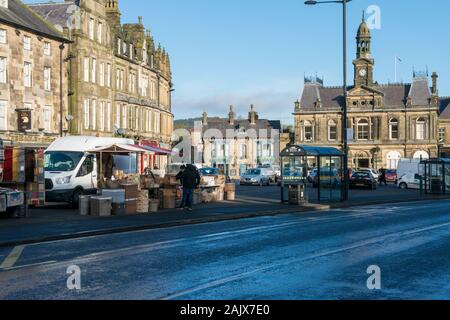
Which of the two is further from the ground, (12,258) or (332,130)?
(332,130)

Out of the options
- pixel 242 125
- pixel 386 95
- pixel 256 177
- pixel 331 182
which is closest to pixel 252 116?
pixel 242 125

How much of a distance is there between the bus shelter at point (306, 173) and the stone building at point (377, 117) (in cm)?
7014

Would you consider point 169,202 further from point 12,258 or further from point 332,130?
point 332,130

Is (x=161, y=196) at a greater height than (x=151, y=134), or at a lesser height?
lesser

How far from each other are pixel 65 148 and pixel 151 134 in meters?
36.8

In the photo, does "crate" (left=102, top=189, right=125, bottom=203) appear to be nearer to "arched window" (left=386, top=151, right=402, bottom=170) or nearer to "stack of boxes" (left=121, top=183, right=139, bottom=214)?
"stack of boxes" (left=121, top=183, right=139, bottom=214)

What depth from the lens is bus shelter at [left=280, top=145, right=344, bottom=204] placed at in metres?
29.0

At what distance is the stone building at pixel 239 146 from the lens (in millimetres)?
105812

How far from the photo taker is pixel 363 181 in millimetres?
51812

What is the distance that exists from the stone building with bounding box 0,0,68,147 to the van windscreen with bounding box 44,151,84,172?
1368 cm

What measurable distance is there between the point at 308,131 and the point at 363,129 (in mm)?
8956

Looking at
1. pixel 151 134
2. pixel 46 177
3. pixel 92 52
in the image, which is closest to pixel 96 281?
pixel 46 177

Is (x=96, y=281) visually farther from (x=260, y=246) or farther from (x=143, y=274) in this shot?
(x=260, y=246)
